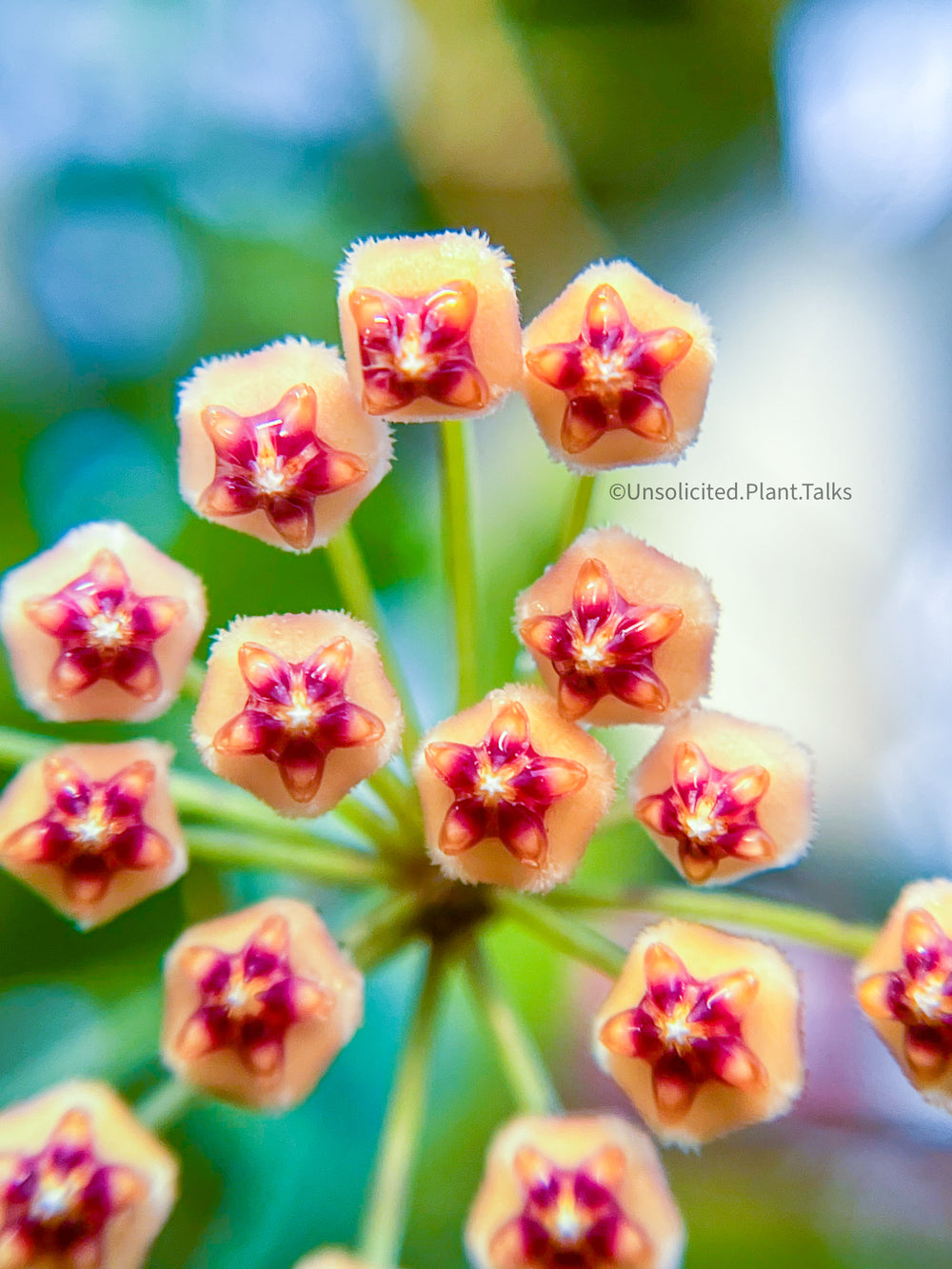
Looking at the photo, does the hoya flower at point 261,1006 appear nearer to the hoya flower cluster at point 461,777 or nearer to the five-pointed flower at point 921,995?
the hoya flower cluster at point 461,777

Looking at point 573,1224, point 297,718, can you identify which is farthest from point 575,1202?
point 297,718

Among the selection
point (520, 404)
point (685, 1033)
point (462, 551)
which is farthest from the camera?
point (520, 404)

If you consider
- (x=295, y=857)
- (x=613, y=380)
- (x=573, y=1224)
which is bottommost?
(x=573, y=1224)

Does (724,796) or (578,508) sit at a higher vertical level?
(578,508)

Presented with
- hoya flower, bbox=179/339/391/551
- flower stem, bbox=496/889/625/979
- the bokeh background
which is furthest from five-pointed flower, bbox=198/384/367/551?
the bokeh background

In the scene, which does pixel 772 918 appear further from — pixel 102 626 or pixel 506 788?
pixel 102 626

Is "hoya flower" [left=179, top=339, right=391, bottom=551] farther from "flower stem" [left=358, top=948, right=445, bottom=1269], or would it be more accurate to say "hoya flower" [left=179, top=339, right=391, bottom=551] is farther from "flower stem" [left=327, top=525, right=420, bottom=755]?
"flower stem" [left=358, top=948, right=445, bottom=1269]
